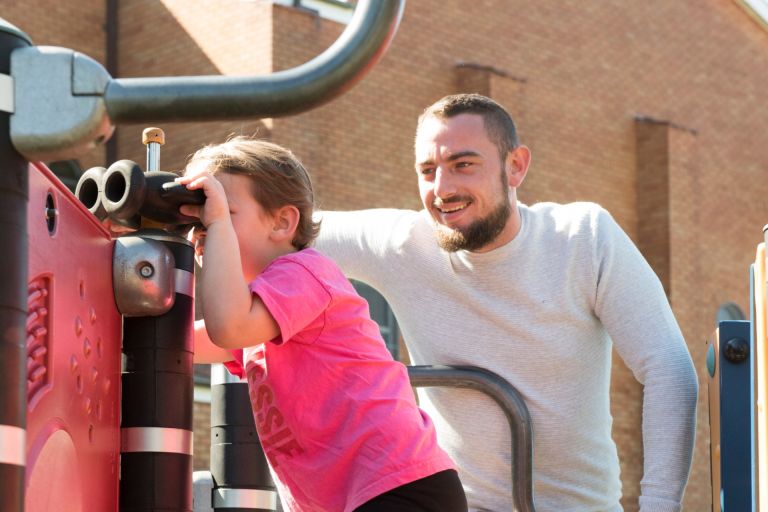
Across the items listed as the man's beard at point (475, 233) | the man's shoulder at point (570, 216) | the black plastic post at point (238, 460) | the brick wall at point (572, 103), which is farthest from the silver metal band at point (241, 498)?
the brick wall at point (572, 103)

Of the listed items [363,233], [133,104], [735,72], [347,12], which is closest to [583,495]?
[363,233]

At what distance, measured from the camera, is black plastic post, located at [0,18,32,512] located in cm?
119

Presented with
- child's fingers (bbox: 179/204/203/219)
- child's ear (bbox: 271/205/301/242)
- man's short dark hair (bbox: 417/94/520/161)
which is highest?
man's short dark hair (bbox: 417/94/520/161)

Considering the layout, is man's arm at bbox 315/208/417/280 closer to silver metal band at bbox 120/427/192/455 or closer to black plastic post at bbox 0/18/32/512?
silver metal band at bbox 120/427/192/455

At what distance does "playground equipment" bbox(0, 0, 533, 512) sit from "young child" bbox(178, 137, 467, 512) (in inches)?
7.7

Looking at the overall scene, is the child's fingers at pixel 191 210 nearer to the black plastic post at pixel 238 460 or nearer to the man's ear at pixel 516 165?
the black plastic post at pixel 238 460

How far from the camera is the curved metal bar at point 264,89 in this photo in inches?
Answer: 49.7

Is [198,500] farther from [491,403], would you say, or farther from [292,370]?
[491,403]

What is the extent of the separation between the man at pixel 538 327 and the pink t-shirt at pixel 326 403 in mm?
862

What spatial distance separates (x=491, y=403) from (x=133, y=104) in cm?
222

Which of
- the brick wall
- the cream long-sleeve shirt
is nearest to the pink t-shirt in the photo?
the cream long-sleeve shirt

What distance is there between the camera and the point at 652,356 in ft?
10.7

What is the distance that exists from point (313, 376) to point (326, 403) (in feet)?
0.16

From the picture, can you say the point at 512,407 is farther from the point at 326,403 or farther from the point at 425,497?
the point at 326,403
